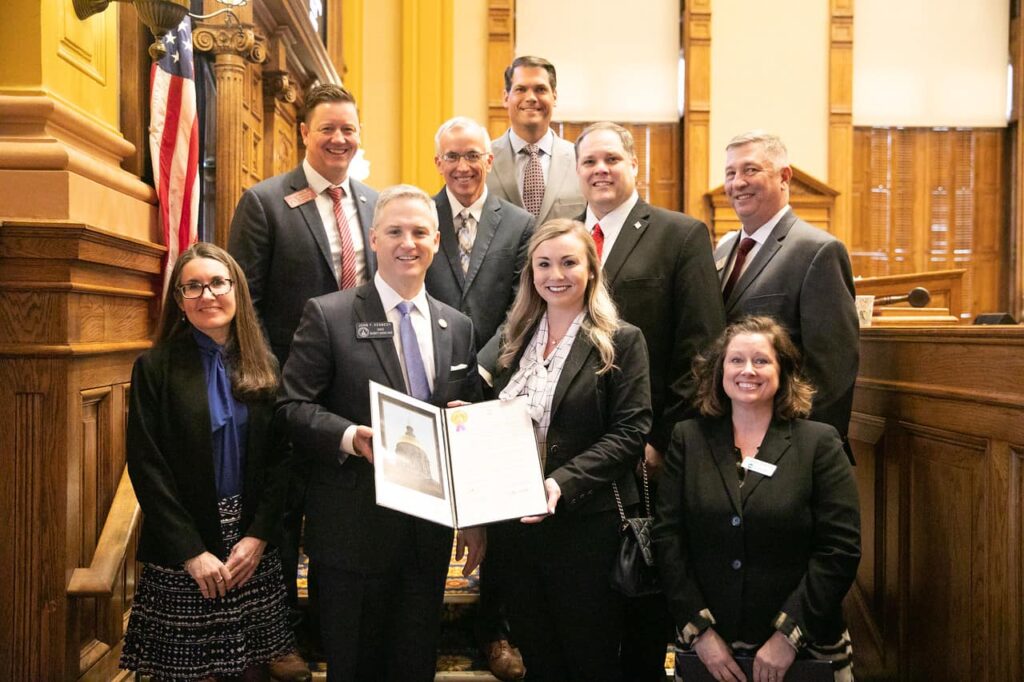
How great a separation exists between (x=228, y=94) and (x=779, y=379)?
3.05m

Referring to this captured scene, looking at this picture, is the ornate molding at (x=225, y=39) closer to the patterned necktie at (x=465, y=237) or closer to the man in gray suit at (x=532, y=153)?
the man in gray suit at (x=532, y=153)

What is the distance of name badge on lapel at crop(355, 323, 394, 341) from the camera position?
2238mm

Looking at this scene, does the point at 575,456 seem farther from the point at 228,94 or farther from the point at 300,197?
the point at 228,94

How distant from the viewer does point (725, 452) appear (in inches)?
90.4

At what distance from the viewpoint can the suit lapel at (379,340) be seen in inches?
A: 88.4

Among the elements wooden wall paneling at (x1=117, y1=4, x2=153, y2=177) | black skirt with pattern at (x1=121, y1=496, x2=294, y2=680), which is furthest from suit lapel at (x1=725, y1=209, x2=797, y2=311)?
wooden wall paneling at (x1=117, y1=4, x2=153, y2=177)

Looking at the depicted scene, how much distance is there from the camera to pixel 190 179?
3154 millimetres

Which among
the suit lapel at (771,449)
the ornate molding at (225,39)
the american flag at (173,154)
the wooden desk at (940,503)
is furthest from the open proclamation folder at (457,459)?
the ornate molding at (225,39)

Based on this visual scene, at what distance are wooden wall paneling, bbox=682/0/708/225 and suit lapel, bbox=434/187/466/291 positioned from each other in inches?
255

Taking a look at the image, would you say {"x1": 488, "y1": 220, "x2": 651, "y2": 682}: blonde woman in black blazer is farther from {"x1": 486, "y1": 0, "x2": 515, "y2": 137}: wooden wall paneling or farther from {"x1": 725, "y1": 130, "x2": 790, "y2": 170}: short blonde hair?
{"x1": 486, "y1": 0, "x2": 515, "y2": 137}: wooden wall paneling

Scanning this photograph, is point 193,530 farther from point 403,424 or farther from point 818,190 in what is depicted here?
point 818,190

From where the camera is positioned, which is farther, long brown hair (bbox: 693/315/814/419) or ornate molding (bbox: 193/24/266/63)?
ornate molding (bbox: 193/24/266/63)

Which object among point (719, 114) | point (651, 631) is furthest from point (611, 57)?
point (651, 631)

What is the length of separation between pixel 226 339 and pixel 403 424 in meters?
0.62
